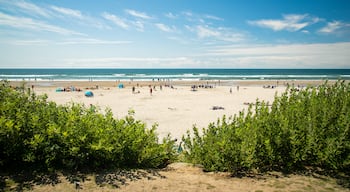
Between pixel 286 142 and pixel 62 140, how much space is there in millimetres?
5267

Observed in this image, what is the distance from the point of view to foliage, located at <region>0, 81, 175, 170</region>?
518cm

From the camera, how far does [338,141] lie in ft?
17.9

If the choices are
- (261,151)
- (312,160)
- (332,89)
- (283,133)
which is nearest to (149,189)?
(261,151)

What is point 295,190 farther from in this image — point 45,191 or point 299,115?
point 45,191

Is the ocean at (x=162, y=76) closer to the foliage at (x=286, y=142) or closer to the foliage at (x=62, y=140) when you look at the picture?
the foliage at (x=62, y=140)

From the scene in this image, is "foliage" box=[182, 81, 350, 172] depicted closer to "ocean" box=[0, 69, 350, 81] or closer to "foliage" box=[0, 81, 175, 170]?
"foliage" box=[0, 81, 175, 170]

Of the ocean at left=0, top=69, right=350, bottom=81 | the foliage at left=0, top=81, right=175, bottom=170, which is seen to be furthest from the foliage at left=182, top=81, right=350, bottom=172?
the ocean at left=0, top=69, right=350, bottom=81

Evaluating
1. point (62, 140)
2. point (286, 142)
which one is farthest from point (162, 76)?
point (62, 140)

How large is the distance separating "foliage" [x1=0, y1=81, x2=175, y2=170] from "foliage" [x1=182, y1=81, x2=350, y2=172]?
5.79 ft

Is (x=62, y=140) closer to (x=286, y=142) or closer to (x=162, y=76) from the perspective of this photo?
(x=286, y=142)

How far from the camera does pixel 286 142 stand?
5934 mm

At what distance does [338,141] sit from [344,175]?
880mm

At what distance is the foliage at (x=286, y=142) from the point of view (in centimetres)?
543

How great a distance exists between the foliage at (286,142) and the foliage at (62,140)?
5.79 ft
